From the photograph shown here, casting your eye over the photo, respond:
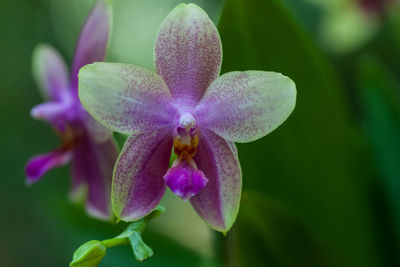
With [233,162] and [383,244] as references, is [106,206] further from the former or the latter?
[383,244]

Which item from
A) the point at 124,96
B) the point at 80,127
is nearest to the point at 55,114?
the point at 80,127

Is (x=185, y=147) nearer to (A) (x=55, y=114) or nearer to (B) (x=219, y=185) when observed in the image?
(B) (x=219, y=185)

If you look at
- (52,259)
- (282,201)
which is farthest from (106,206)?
(52,259)

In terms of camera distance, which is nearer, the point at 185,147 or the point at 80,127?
the point at 185,147

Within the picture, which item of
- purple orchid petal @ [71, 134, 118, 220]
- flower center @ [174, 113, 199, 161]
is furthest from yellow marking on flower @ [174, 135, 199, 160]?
purple orchid petal @ [71, 134, 118, 220]

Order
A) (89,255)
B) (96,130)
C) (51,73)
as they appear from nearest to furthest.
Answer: (89,255)
(96,130)
(51,73)

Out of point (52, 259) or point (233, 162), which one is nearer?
point (233, 162)
